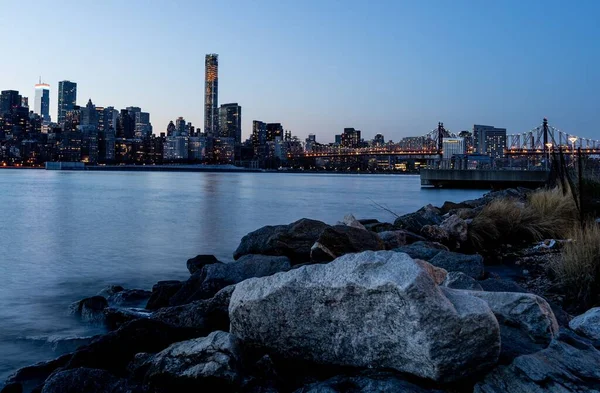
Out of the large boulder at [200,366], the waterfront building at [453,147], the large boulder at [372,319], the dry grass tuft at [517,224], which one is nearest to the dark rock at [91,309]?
the large boulder at [200,366]

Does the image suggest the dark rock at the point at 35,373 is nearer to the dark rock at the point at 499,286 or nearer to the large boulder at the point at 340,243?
the large boulder at the point at 340,243

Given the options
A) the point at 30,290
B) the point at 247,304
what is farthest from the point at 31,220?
the point at 247,304

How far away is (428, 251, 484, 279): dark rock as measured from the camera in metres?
7.24

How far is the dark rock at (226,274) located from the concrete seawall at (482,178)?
1606 inches

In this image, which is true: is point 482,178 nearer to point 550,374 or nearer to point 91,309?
point 91,309

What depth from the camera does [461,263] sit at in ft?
24.6

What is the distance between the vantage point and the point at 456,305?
3.55 metres

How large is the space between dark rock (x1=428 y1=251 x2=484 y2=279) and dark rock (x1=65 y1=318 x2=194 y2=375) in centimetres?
398

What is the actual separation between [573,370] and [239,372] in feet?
6.97

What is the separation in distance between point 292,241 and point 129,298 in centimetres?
274

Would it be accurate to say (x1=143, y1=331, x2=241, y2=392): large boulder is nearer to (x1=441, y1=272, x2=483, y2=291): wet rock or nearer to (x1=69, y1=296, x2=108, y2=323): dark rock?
(x1=441, y1=272, x2=483, y2=291): wet rock

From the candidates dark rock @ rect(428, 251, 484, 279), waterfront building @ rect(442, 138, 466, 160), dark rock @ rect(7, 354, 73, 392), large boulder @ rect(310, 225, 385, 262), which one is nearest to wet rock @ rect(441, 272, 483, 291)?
dark rock @ rect(428, 251, 484, 279)

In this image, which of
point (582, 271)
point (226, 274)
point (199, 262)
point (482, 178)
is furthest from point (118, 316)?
point (482, 178)

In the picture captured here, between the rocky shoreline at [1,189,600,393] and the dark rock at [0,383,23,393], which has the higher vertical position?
the rocky shoreline at [1,189,600,393]
